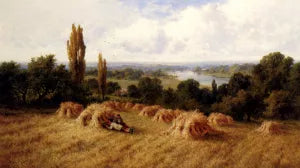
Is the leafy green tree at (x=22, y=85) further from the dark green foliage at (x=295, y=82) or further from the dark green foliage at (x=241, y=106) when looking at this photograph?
the dark green foliage at (x=295, y=82)

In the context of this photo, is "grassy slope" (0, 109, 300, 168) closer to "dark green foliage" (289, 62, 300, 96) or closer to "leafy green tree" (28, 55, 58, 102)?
"leafy green tree" (28, 55, 58, 102)

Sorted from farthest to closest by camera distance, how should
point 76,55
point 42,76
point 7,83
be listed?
point 76,55 < point 42,76 < point 7,83

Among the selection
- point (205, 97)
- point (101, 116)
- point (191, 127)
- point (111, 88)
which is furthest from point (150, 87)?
point (191, 127)

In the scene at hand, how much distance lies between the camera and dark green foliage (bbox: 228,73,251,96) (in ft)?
119

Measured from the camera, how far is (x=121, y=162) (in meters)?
6.96

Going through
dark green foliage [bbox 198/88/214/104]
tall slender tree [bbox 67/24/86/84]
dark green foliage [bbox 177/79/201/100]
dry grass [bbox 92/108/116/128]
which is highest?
tall slender tree [bbox 67/24/86/84]

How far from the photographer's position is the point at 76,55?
81.2 ft

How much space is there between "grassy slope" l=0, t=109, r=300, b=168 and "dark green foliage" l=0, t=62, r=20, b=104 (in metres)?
6.76

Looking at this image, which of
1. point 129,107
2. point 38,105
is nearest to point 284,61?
point 129,107

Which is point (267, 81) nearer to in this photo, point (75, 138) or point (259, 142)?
point (259, 142)

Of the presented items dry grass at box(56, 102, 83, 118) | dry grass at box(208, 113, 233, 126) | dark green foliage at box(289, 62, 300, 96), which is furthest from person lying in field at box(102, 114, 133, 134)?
dark green foliage at box(289, 62, 300, 96)

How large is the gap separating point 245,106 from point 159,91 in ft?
45.9

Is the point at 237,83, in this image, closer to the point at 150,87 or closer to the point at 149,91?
the point at 150,87

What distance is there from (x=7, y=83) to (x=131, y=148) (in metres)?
13.5
